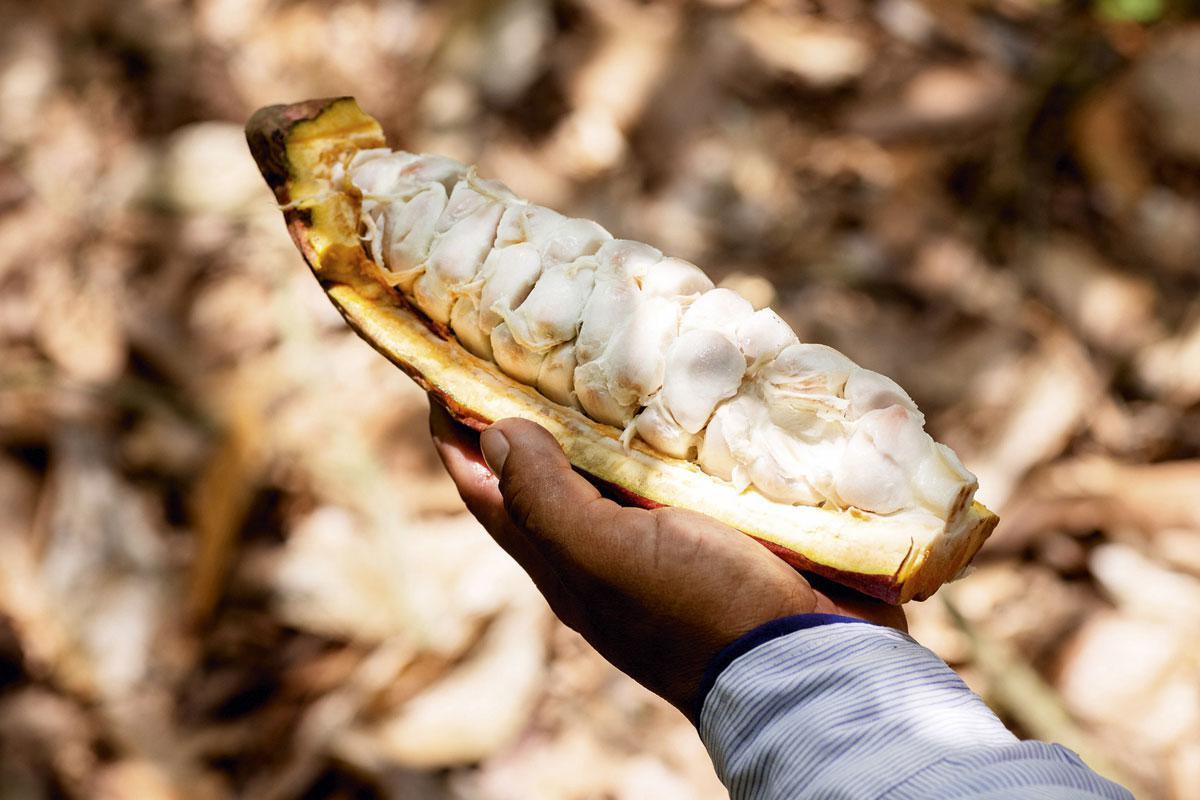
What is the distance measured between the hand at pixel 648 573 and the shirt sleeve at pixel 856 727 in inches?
1.4

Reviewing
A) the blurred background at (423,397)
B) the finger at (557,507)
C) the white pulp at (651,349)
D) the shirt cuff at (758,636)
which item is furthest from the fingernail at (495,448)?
the blurred background at (423,397)

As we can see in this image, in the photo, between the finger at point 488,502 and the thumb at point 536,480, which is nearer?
the thumb at point 536,480

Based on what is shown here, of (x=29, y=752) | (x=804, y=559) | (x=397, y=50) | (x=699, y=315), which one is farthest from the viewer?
(x=397, y=50)

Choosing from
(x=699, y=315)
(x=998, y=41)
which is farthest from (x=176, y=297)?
(x=998, y=41)

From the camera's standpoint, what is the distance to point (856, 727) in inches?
36.8

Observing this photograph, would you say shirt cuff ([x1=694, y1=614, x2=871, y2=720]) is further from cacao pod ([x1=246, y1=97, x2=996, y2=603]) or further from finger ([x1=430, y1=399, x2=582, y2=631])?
finger ([x1=430, y1=399, x2=582, y2=631])

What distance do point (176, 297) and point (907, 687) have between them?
A: 213 cm

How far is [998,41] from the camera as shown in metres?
2.83

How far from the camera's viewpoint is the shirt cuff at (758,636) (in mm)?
997

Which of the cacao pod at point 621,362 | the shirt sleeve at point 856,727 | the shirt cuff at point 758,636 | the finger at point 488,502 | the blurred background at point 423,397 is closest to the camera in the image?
the shirt sleeve at point 856,727

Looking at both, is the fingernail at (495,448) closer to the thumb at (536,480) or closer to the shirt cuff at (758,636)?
the thumb at (536,480)

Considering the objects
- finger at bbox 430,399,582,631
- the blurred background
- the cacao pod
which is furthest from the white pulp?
the blurred background

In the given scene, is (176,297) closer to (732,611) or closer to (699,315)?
(699,315)

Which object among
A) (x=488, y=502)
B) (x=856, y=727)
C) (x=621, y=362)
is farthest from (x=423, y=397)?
(x=856, y=727)
